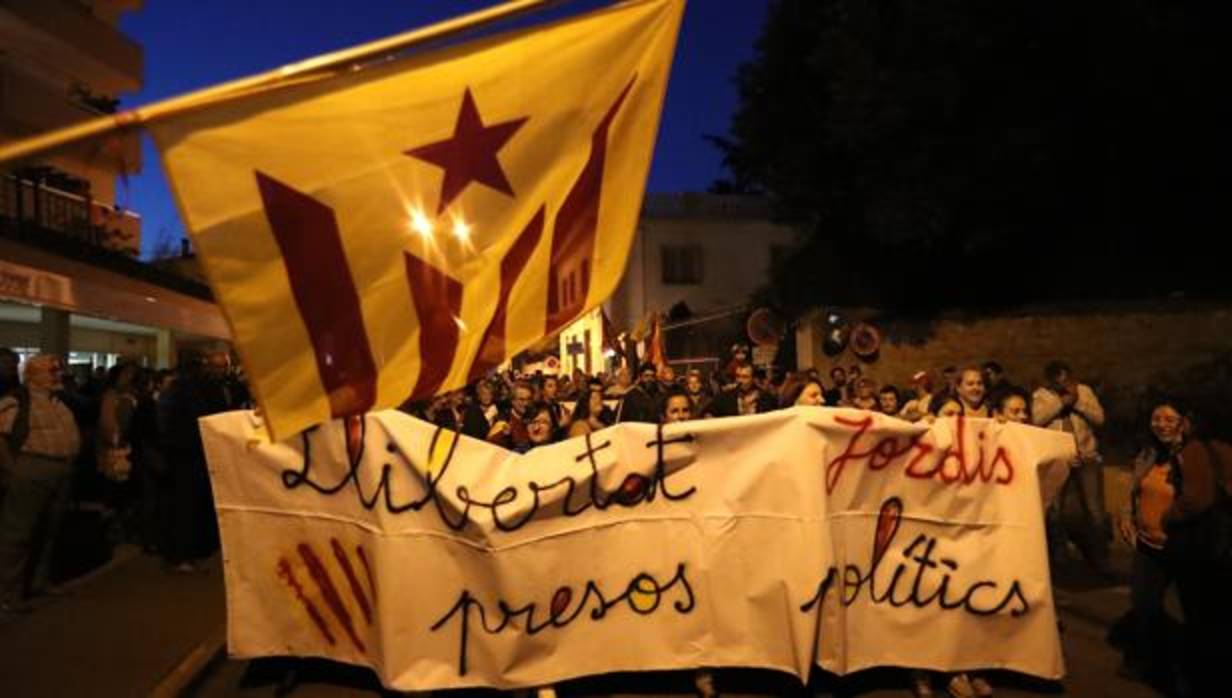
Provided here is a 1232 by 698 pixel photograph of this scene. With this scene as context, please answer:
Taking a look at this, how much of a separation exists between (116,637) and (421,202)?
14.4 ft

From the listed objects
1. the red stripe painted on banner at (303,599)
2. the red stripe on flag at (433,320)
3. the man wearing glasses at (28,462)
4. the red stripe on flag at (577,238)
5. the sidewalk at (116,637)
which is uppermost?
the red stripe on flag at (577,238)

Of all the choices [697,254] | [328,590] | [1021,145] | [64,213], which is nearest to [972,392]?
[328,590]

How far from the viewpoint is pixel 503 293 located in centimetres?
358

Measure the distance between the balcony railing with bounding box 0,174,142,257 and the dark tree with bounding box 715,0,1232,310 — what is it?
13647 mm

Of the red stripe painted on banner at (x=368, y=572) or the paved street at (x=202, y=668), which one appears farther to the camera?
the paved street at (x=202, y=668)

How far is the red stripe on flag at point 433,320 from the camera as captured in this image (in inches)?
133

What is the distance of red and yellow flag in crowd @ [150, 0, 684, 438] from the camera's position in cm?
306

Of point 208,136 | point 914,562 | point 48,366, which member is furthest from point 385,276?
point 48,366

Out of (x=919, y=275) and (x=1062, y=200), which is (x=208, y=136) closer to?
(x=1062, y=200)

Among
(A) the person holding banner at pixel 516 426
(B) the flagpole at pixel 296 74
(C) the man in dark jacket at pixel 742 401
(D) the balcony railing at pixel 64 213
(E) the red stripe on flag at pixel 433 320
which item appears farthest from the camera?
(D) the balcony railing at pixel 64 213

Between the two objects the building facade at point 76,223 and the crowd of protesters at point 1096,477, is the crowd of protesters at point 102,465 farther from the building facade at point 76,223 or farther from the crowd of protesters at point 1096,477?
the building facade at point 76,223

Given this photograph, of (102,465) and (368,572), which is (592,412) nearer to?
(368,572)

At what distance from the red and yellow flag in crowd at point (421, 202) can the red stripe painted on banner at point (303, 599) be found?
238cm

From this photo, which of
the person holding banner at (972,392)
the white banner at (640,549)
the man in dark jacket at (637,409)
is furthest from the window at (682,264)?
the white banner at (640,549)
